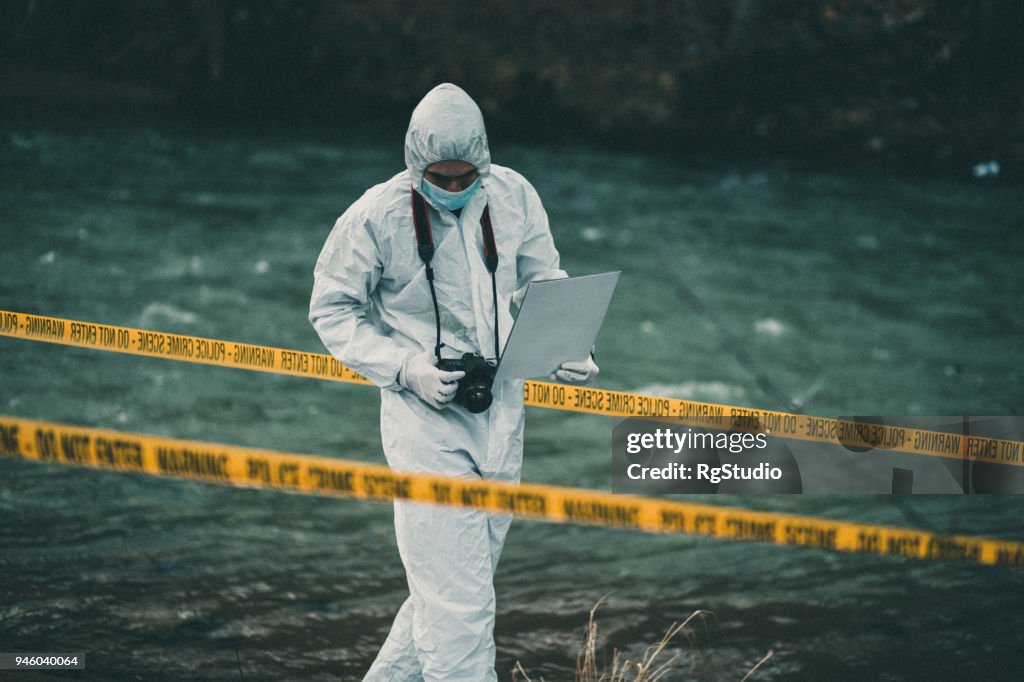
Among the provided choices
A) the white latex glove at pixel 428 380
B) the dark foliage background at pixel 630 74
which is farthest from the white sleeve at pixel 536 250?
the dark foliage background at pixel 630 74

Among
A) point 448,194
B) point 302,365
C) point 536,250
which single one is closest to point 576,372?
point 536,250

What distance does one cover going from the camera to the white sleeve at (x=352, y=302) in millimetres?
3121

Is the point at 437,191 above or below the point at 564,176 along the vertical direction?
below

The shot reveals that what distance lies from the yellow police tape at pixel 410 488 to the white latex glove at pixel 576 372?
0.51m

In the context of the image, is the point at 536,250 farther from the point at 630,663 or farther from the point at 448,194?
the point at 630,663

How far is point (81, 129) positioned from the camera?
15555mm

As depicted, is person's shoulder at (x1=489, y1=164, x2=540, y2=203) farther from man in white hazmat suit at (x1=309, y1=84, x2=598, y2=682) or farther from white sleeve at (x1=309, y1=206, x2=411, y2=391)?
white sleeve at (x1=309, y1=206, x2=411, y2=391)

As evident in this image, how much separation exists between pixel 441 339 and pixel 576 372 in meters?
0.41

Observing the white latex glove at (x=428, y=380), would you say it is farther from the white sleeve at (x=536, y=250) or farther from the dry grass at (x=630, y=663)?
the dry grass at (x=630, y=663)

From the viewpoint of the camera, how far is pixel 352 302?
10.6ft

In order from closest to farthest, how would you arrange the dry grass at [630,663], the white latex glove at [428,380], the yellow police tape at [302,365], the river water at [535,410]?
the white latex glove at [428,380] < the dry grass at [630,663] < the yellow police tape at [302,365] < the river water at [535,410]

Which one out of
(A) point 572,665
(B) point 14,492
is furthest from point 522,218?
(B) point 14,492

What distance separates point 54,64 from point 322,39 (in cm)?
440

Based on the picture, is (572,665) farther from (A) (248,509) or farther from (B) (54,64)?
(B) (54,64)
